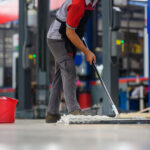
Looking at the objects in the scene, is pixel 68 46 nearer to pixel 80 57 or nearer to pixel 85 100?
pixel 80 57

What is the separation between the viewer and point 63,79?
3.39 metres

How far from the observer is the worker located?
3.22 m

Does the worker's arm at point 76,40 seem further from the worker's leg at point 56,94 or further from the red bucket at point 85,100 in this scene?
the red bucket at point 85,100

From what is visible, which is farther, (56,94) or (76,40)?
(56,94)

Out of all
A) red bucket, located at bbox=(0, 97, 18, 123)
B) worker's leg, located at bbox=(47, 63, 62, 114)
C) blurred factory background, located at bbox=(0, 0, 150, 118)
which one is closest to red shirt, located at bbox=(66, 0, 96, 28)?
worker's leg, located at bbox=(47, 63, 62, 114)

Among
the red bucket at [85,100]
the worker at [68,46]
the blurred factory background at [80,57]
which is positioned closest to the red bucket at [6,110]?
the worker at [68,46]

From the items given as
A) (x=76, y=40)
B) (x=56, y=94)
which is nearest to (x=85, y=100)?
(x=56, y=94)

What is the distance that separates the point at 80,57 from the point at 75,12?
6.69m

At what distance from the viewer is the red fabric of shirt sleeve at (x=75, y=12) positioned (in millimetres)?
3170

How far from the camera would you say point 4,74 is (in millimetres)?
13180

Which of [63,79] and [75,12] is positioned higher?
[75,12]

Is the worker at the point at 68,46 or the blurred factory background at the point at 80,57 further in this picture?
the blurred factory background at the point at 80,57

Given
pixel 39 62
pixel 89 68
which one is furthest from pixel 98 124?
pixel 89 68

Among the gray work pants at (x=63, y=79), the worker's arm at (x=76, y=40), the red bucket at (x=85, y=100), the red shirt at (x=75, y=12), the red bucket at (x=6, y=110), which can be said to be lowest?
the red bucket at (x=85, y=100)
